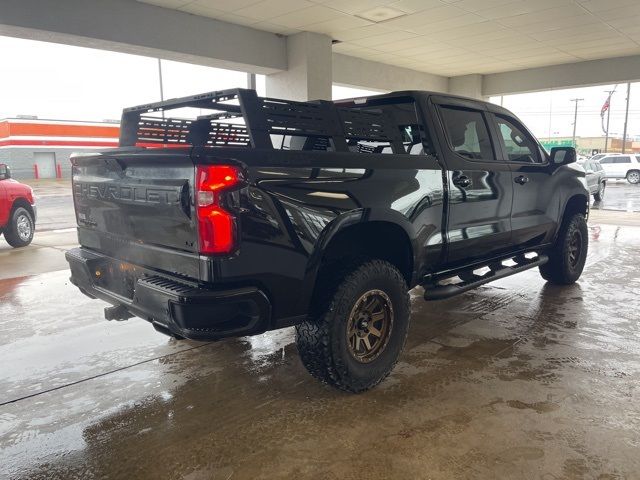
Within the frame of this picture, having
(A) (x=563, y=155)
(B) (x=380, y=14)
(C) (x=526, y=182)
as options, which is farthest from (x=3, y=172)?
(A) (x=563, y=155)

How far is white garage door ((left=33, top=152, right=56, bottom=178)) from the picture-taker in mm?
33247

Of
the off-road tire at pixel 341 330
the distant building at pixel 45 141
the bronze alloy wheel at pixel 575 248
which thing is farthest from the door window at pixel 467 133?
the distant building at pixel 45 141

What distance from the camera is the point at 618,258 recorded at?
22.8ft

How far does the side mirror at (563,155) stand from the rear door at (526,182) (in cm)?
8

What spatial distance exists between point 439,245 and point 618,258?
4.84m

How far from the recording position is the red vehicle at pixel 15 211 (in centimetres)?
790

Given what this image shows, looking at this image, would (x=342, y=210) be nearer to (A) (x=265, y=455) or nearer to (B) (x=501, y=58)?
(A) (x=265, y=455)

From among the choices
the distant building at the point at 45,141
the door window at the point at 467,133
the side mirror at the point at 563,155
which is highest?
the distant building at the point at 45,141

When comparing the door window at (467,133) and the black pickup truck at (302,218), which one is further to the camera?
the door window at (467,133)

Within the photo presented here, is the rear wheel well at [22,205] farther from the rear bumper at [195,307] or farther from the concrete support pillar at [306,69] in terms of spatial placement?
the rear bumper at [195,307]

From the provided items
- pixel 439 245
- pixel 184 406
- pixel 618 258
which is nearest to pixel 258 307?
pixel 184 406

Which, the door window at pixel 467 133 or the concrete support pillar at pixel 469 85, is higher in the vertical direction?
the concrete support pillar at pixel 469 85

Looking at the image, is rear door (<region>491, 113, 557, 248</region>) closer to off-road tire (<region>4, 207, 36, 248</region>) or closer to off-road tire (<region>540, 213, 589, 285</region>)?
off-road tire (<region>540, 213, 589, 285</region>)

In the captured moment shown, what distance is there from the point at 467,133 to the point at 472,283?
117cm
